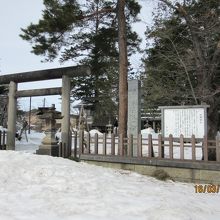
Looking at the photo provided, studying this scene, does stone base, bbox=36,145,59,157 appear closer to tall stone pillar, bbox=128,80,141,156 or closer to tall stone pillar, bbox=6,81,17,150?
tall stone pillar, bbox=128,80,141,156

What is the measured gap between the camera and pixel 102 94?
3000cm

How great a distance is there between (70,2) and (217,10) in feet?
20.5

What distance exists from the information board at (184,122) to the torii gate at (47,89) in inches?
159

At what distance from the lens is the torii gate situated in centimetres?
1355

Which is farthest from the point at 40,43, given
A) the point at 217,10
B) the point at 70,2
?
the point at 217,10

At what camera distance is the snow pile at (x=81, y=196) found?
5.41m

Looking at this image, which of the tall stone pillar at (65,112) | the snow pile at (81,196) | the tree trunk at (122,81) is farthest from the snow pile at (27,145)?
the snow pile at (81,196)

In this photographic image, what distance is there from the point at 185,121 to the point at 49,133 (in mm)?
5110

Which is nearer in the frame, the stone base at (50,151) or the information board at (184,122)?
the information board at (184,122)

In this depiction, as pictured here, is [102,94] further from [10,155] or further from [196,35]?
[10,155]

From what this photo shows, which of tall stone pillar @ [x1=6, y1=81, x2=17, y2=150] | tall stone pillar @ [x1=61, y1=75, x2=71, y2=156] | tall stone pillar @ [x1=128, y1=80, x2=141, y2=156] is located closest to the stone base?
tall stone pillar @ [x1=61, y1=75, x2=71, y2=156]

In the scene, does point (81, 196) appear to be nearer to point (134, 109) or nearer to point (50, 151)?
point (134, 109)

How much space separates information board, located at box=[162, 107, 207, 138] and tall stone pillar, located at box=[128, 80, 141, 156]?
2.99ft
